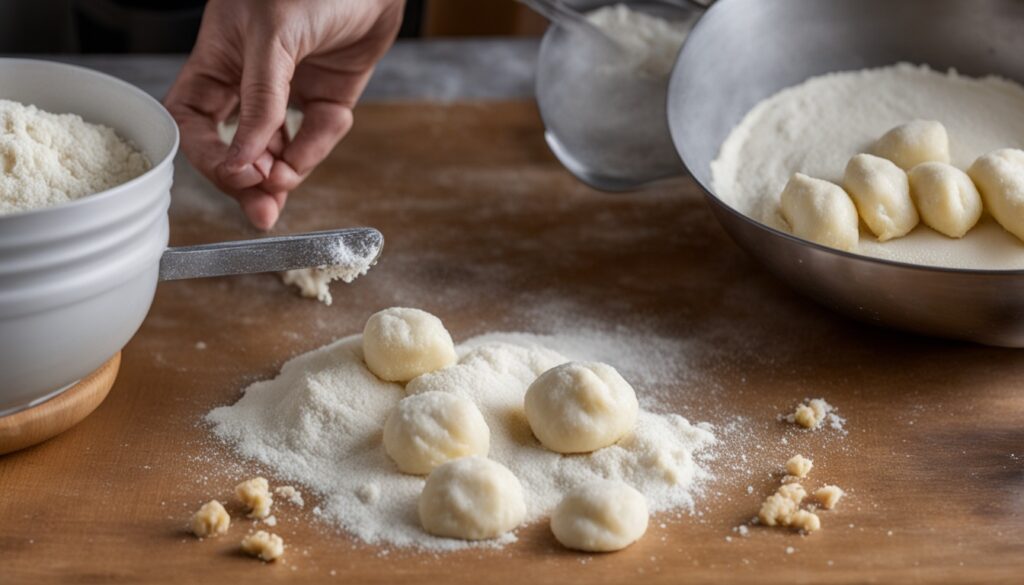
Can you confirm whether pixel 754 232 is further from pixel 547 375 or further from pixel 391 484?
pixel 391 484

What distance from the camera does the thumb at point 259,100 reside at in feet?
4.75

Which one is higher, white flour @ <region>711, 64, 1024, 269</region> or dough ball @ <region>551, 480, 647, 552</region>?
white flour @ <region>711, 64, 1024, 269</region>

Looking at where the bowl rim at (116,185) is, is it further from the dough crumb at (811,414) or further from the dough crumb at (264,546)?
the dough crumb at (811,414)

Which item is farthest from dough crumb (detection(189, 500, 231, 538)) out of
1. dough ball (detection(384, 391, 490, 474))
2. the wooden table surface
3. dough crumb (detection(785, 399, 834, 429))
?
dough crumb (detection(785, 399, 834, 429))

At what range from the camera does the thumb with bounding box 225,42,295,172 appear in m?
1.45

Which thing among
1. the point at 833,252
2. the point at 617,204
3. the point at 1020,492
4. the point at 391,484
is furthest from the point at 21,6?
the point at 1020,492

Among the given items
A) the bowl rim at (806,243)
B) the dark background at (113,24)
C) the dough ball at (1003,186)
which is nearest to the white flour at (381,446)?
the bowl rim at (806,243)

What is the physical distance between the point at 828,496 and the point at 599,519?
0.25m

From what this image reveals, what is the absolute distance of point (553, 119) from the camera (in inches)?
73.2

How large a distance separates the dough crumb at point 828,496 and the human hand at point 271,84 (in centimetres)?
79

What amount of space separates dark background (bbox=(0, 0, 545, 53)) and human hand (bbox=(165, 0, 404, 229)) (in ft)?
2.25

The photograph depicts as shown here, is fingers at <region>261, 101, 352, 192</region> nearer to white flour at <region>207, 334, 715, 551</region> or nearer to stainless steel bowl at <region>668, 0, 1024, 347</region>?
white flour at <region>207, 334, 715, 551</region>

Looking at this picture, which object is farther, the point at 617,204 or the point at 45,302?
the point at 617,204

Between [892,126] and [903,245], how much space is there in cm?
28
